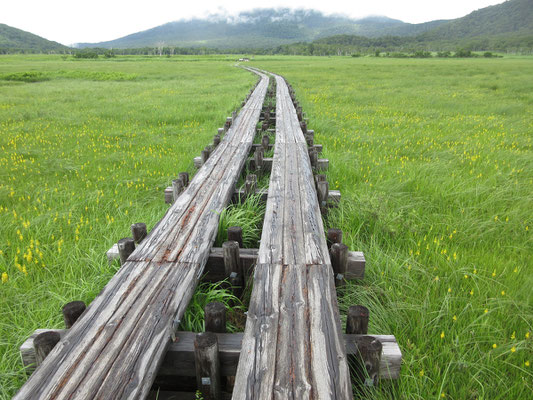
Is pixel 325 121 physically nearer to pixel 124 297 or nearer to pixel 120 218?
pixel 120 218

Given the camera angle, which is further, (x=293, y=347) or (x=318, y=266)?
(x=318, y=266)

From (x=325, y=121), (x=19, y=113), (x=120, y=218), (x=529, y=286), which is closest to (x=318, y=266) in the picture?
(x=529, y=286)

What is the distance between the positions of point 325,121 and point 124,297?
8.49 metres

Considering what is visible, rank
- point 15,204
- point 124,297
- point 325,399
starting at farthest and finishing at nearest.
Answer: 1. point 15,204
2. point 124,297
3. point 325,399

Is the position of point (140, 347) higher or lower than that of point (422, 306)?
higher

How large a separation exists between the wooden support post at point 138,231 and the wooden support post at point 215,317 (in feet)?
4.29

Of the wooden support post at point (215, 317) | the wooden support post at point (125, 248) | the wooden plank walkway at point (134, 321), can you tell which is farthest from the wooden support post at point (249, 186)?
the wooden support post at point (215, 317)

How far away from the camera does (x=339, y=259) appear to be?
260cm

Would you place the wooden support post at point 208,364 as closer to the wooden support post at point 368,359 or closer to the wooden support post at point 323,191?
the wooden support post at point 368,359

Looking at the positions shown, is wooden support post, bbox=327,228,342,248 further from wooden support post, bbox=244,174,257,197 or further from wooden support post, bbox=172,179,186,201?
wooden support post, bbox=172,179,186,201

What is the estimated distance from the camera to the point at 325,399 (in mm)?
1535

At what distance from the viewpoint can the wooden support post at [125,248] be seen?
2619mm

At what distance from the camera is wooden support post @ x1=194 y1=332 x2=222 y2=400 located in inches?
66.8

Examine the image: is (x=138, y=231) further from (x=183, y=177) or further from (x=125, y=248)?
(x=183, y=177)
